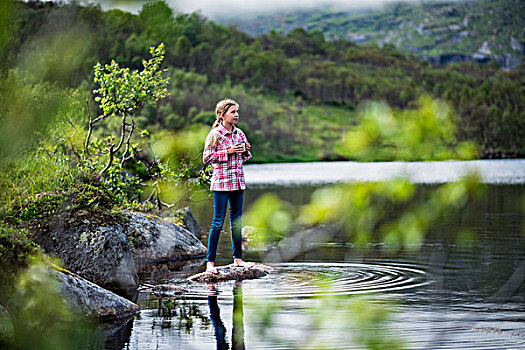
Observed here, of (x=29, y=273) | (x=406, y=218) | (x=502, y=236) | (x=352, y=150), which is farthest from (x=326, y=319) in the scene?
(x=502, y=236)

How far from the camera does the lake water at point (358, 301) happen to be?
3102mm

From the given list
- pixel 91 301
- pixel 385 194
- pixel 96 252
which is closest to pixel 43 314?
pixel 91 301

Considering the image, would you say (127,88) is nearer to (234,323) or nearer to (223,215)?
(223,215)

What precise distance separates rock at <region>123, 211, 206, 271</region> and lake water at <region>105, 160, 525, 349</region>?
A: 1.66 feet

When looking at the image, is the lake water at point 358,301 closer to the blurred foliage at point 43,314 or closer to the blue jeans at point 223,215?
the blurred foliage at point 43,314

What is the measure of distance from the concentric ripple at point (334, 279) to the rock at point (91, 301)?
1.70m

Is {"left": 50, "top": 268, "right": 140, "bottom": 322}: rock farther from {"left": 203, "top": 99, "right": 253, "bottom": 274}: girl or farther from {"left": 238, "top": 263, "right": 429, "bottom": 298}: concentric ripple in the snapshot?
{"left": 203, "top": 99, "right": 253, "bottom": 274}: girl

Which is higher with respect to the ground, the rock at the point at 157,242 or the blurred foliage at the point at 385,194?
the blurred foliage at the point at 385,194

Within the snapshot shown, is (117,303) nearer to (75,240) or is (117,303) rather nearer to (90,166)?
(75,240)

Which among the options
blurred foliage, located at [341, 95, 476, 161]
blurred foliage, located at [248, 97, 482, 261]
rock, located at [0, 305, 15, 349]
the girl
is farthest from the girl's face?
blurred foliage, located at [341, 95, 476, 161]

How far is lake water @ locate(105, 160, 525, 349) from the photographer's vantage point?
3102 mm

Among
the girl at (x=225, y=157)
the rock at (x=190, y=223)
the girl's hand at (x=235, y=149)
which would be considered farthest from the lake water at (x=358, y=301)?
the rock at (x=190, y=223)

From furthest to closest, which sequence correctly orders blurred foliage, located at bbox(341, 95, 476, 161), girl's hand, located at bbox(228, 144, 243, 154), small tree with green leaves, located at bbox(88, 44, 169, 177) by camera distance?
small tree with green leaves, located at bbox(88, 44, 169, 177), girl's hand, located at bbox(228, 144, 243, 154), blurred foliage, located at bbox(341, 95, 476, 161)

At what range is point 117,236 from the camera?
33.5 feet
